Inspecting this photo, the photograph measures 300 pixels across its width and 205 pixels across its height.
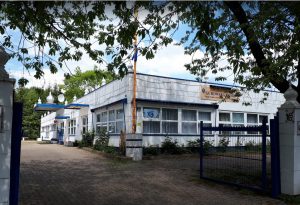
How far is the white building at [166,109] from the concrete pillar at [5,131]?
13469 mm

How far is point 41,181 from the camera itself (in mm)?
10531

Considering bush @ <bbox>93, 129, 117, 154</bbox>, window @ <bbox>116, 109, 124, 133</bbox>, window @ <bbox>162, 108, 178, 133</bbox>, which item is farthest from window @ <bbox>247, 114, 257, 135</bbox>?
bush @ <bbox>93, 129, 117, 154</bbox>

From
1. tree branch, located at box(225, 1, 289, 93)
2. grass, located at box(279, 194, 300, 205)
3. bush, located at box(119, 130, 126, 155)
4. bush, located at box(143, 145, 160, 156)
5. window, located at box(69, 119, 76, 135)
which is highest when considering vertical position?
tree branch, located at box(225, 1, 289, 93)

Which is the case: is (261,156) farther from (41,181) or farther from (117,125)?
(117,125)

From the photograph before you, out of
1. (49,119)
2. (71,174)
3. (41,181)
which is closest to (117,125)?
(71,174)

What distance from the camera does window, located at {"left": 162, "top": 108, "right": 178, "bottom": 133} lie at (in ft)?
66.5

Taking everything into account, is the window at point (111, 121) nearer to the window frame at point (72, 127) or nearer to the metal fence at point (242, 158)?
the window frame at point (72, 127)

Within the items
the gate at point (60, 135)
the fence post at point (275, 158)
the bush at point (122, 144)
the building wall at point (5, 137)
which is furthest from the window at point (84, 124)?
the building wall at point (5, 137)

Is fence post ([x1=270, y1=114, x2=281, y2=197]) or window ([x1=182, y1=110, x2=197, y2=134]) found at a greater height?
window ([x1=182, y1=110, x2=197, y2=134])

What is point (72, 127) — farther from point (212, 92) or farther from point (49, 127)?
point (49, 127)

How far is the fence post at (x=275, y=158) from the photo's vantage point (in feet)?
28.4

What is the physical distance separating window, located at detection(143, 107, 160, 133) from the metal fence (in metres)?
7.09

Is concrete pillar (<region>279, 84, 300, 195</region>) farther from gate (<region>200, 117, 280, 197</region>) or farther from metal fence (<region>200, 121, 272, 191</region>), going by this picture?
metal fence (<region>200, 121, 272, 191</region>)

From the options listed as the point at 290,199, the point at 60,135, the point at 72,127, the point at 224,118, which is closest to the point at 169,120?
the point at 224,118
